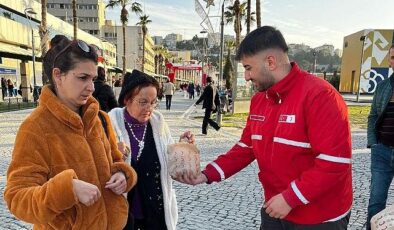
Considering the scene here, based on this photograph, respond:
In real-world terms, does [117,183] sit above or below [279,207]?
above

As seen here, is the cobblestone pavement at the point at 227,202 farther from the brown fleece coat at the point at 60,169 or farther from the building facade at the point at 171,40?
the building facade at the point at 171,40

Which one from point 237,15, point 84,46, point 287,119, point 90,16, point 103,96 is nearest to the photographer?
point 84,46

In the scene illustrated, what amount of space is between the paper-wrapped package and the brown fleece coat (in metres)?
0.48

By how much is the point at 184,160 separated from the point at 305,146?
897mm

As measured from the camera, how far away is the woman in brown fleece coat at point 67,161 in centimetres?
155

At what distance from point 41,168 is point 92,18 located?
89.5m

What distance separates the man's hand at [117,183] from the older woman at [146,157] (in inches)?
23.2

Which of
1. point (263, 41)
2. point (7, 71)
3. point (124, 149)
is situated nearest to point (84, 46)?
point (124, 149)

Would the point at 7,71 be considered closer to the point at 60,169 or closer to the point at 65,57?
the point at 65,57

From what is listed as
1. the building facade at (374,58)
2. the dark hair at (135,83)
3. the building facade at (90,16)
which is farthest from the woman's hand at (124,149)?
the building facade at (90,16)

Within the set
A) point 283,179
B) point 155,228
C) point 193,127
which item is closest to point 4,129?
point 193,127

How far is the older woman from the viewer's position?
2553 millimetres

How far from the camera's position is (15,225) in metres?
4.16

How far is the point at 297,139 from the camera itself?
1.89 meters
